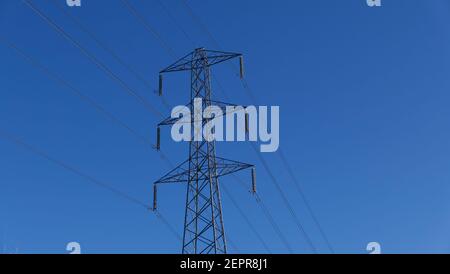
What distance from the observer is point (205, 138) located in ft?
111

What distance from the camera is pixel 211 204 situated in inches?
1289

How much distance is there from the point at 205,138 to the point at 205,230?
4.50 meters
